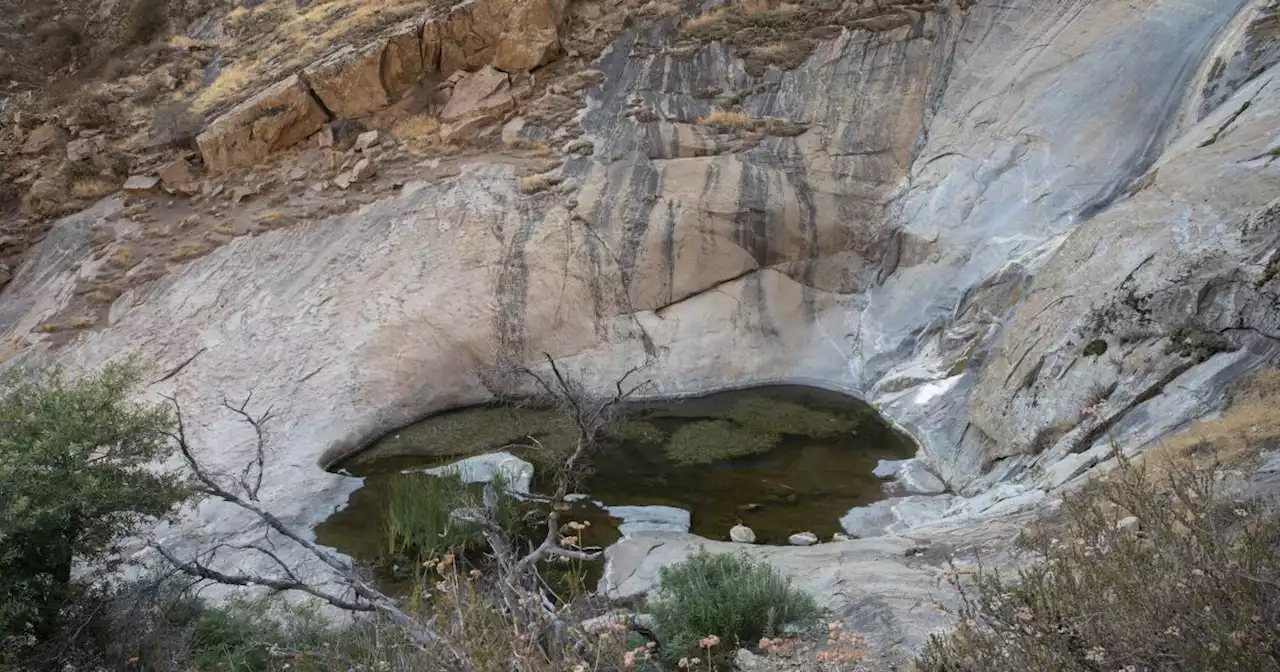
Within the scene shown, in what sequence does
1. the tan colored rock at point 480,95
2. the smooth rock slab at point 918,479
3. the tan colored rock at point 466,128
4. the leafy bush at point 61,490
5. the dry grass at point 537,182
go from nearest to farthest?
the leafy bush at point 61,490 → the smooth rock slab at point 918,479 → the dry grass at point 537,182 → the tan colored rock at point 466,128 → the tan colored rock at point 480,95

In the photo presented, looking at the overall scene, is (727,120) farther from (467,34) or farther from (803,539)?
(803,539)

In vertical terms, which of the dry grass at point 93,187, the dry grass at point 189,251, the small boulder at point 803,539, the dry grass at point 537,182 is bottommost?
the small boulder at point 803,539

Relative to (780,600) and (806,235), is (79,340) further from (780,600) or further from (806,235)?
(780,600)

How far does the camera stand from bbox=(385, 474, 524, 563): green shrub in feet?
26.5

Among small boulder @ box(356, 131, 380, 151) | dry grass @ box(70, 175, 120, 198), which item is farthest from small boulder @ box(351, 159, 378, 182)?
dry grass @ box(70, 175, 120, 198)

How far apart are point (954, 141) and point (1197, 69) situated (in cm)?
→ 358

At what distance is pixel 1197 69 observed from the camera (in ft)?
41.5

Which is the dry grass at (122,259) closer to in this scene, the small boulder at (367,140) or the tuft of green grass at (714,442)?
the small boulder at (367,140)

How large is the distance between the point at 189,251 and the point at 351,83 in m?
5.06

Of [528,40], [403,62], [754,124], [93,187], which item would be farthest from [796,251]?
[93,187]

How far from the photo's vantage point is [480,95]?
1777 centimetres

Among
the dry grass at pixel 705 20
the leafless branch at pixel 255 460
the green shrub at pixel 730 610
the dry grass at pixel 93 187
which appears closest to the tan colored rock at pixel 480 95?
the dry grass at pixel 705 20

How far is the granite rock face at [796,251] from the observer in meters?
9.72

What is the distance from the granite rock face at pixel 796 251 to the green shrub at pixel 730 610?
3484 millimetres
